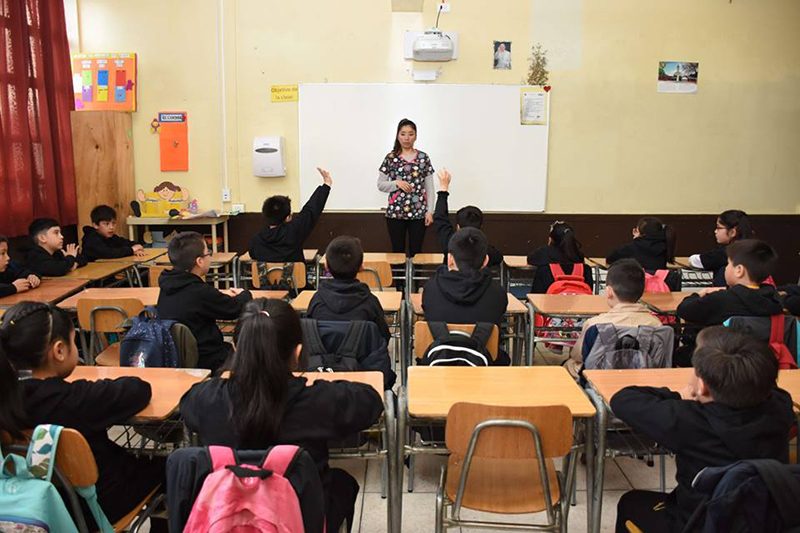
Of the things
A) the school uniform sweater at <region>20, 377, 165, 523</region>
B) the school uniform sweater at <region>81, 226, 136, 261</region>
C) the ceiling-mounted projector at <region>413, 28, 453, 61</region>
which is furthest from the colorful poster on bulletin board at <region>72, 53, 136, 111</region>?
the school uniform sweater at <region>20, 377, 165, 523</region>

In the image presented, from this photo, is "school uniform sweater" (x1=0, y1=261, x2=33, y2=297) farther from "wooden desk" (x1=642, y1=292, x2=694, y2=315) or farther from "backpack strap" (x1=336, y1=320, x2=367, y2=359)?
"wooden desk" (x1=642, y1=292, x2=694, y2=315)

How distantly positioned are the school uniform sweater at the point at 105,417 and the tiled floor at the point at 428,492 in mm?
909

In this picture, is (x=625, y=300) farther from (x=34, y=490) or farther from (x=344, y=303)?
(x=34, y=490)

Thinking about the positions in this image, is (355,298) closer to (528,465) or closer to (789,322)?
(528,465)

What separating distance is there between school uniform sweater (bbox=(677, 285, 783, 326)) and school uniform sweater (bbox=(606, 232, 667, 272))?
4.37ft

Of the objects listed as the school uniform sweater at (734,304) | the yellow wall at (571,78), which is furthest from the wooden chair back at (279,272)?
the school uniform sweater at (734,304)

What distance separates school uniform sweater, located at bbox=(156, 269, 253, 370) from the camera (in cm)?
296

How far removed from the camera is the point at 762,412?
1617 millimetres

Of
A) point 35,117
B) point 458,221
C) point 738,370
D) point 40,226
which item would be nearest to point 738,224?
point 458,221

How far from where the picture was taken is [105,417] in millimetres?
1830

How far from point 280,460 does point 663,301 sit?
2.80 metres

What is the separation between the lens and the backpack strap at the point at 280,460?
4.53 ft

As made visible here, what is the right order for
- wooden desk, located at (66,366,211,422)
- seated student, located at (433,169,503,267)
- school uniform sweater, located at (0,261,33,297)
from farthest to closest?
1. seated student, located at (433,169,503,267)
2. school uniform sweater, located at (0,261,33,297)
3. wooden desk, located at (66,366,211,422)

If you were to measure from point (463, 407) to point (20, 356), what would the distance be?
126 centimetres
